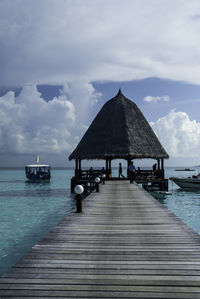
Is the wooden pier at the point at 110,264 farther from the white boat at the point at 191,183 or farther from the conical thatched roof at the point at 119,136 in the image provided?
the white boat at the point at 191,183

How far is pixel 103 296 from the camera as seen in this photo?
11.3ft


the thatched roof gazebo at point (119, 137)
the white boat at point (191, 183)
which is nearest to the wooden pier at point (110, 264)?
the thatched roof gazebo at point (119, 137)

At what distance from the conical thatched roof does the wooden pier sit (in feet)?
61.9

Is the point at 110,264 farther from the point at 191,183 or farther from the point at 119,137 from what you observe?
the point at 191,183

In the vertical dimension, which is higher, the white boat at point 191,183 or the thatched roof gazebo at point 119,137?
the thatched roof gazebo at point 119,137

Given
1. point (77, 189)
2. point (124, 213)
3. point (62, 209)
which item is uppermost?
point (77, 189)

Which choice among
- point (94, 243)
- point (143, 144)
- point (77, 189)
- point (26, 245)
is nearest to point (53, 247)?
point (94, 243)

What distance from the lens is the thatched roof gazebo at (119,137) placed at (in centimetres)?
2664

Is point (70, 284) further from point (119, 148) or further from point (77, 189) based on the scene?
point (119, 148)

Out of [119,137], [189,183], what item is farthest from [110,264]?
[189,183]

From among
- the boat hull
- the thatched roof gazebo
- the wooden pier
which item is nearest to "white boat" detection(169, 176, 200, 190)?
the boat hull

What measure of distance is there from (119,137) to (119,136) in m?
0.15

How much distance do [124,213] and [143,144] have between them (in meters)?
18.5

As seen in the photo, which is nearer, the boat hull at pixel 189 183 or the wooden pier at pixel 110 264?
the wooden pier at pixel 110 264
